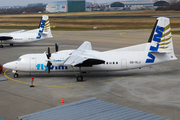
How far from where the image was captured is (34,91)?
75.5 ft

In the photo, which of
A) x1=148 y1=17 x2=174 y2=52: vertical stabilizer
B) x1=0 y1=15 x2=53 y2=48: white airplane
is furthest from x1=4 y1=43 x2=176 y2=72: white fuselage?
x1=0 y1=15 x2=53 y2=48: white airplane

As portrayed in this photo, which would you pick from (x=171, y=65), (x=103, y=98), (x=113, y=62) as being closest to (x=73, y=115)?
(x=103, y=98)

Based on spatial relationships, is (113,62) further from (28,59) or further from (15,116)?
(15,116)

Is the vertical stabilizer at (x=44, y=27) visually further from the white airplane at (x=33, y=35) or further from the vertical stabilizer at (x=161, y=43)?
the vertical stabilizer at (x=161, y=43)

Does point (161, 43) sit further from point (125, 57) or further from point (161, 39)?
point (125, 57)

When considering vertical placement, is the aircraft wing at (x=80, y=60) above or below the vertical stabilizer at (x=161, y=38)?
below

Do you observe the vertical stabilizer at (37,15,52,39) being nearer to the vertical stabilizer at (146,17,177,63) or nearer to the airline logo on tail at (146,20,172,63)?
the vertical stabilizer at (146,17,177,63)

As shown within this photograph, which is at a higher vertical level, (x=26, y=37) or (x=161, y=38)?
(x=161, y=38)

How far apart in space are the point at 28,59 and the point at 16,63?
158 cm

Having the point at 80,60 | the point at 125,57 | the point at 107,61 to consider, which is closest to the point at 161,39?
the point at 125,57

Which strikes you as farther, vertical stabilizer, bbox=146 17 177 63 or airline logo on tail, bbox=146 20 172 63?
airline logo on tail, bbox=146 20 172 63

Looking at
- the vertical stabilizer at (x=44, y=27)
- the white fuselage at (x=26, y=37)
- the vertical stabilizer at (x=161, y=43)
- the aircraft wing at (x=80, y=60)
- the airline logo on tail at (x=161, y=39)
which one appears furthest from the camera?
the white fuselage at (x=26, y=37)

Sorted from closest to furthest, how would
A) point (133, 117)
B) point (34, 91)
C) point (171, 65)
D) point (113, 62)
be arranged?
point (133, 117) → point (34, 91) → point (113, 62) → point (171, 65)

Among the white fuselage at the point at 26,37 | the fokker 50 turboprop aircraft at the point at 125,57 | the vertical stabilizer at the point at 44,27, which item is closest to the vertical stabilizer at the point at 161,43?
the fokker 50 turboprop aircraft at the point at 125,57
